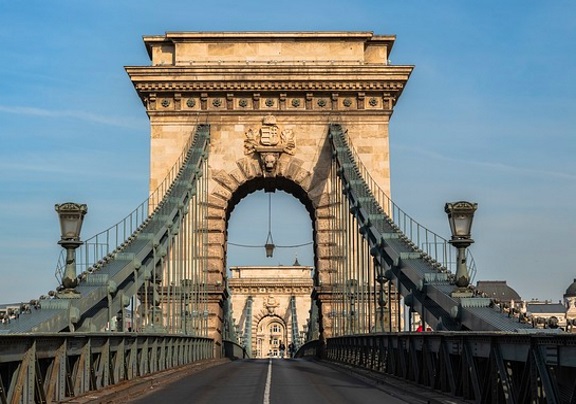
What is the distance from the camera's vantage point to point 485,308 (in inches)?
749

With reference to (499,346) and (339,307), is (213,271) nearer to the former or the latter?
(339,307)

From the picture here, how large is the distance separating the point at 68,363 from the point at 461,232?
8.05 m

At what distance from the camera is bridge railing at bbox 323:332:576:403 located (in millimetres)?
11234

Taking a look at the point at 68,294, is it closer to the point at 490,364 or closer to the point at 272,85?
the point at 490,364

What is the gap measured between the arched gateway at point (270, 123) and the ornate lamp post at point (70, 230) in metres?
24.6

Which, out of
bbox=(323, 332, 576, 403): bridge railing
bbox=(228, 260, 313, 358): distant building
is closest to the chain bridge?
bbox=(323, 332, 576, 403): bridge railing

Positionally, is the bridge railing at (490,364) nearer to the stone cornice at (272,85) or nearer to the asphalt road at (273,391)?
the asphalt road at (273,391)

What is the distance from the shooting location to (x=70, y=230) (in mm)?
20172

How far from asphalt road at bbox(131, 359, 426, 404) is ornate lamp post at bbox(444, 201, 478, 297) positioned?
2.39 m

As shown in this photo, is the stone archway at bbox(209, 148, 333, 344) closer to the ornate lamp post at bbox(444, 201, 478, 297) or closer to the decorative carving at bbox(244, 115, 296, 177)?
the decorative carving at bbox(244, 115, 296, 177)

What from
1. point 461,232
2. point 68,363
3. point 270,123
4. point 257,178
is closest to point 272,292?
point 257,178

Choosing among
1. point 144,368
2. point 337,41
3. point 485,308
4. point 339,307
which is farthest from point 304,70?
point 485,308

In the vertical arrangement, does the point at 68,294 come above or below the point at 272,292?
below

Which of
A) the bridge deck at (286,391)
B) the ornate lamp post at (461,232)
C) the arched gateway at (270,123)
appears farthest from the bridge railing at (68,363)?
the arched gateway at (270,123)
